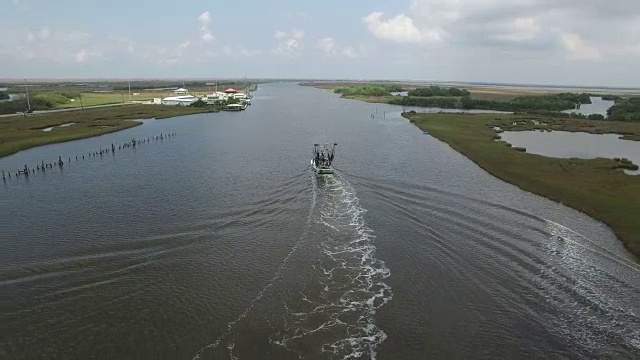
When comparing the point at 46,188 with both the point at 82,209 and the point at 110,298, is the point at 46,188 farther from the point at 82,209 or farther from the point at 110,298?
the point at 110,298

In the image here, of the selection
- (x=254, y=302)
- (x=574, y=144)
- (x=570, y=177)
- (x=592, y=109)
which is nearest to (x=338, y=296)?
(x=254, y=302)

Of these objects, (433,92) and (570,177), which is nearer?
(570,177)

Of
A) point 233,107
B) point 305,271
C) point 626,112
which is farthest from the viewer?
point 233,107

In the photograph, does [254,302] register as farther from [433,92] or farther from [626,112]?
[433,92]

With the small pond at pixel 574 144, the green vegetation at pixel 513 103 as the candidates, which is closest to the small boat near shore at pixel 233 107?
the green vegetation at pixel 513 103

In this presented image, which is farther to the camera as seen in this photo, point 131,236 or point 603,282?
point 131,236

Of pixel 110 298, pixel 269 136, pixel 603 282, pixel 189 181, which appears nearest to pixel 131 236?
pixel 110 298

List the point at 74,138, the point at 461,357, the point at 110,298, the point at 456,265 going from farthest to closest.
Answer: the point at 74,138 → the point at 456,265 → the point at 110,298 → the point at 461,357

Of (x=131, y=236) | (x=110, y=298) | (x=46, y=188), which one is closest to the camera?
(x=110, y=298)
